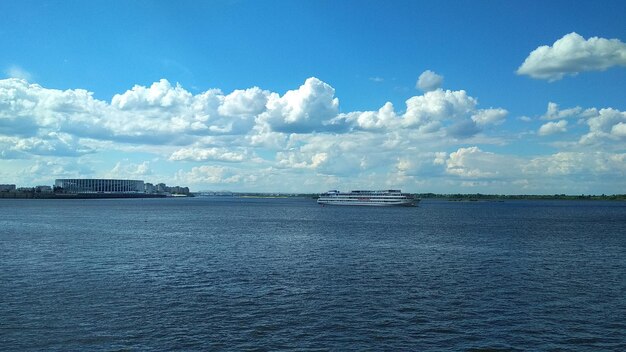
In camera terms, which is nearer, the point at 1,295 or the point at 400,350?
the point at 400,350

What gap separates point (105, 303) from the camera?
41.2 m

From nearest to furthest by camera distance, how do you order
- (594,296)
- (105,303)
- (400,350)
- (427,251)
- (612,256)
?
(400,350) → (105,303) → (594,296) → (612,256) → (427,251)

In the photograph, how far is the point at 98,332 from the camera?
3344cm

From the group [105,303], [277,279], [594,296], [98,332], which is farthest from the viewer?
[277,279]

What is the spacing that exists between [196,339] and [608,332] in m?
27.8

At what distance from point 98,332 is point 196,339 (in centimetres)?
691

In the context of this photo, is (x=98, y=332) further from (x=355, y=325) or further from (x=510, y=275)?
(x=510, y=275)

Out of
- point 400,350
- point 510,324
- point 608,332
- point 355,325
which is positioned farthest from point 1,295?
point 608,332

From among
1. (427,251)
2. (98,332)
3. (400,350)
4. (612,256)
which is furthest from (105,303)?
(612,256)

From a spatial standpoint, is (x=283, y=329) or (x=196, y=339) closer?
(x=196, y=339)

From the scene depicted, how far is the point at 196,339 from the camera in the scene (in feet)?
106

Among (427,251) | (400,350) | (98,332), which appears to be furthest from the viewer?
(427,251)

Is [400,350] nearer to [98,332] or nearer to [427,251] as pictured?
[98,332]

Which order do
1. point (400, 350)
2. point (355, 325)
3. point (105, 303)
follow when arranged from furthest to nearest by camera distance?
point (105, 303) < point (355, 325) < point (400, 350)
